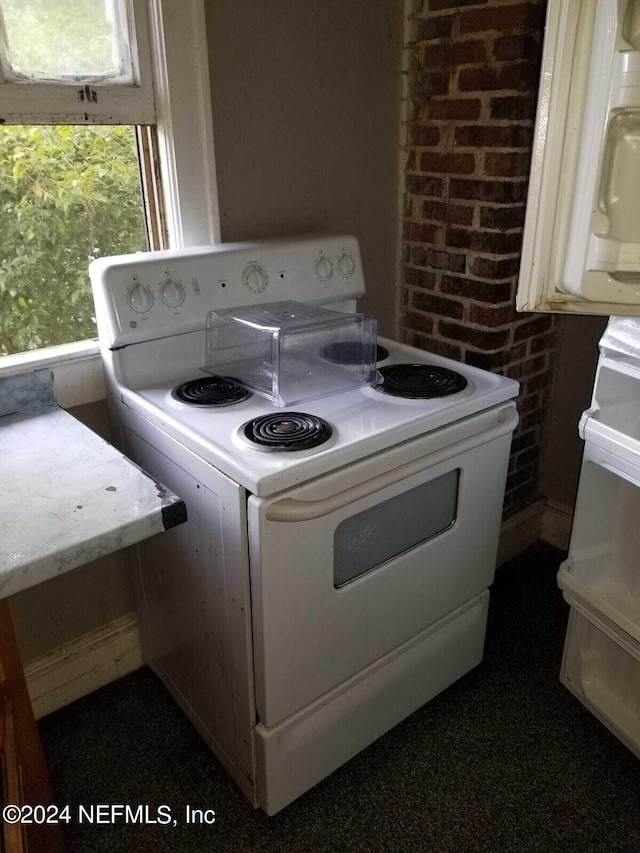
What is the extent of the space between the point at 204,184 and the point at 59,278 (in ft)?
1.35

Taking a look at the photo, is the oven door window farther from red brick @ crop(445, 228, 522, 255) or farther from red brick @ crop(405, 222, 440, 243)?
red brick @ crop(405, 222, 440, 243)

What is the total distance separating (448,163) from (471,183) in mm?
105

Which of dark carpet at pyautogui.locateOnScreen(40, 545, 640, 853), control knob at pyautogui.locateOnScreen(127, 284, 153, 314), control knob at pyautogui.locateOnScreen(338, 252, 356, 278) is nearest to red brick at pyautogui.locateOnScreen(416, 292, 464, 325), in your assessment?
control knob at pyautogui.locateOnScreen(338, 252, 356, 278)

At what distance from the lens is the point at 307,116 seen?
1.79 metres

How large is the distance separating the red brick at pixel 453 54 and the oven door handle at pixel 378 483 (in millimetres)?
935

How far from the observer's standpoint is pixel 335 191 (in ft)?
6.30

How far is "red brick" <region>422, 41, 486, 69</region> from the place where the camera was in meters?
1.73

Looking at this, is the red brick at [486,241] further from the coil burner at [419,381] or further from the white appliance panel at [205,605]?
the white appliance panel at [205,605]

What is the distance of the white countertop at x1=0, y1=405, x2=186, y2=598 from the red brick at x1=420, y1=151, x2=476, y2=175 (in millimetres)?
1224

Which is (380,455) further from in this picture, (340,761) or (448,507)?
(340,761)

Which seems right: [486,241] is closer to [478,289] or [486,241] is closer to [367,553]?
[478,289]

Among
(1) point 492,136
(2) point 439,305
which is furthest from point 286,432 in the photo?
(1) point 492,136

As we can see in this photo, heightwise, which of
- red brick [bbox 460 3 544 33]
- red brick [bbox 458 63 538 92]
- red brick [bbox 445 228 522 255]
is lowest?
red brick [bbox 445 228 522 255]

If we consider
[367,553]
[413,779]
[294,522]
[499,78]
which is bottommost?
[413,779]
